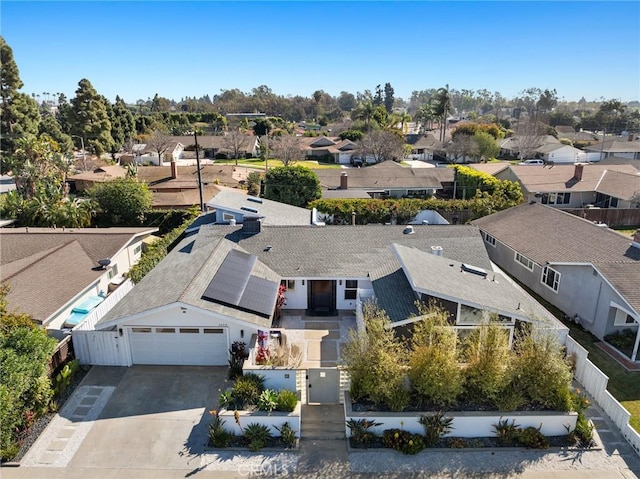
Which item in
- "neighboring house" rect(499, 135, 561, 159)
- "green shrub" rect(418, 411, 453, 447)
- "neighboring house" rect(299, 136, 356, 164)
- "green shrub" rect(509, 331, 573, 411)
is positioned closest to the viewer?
"green shrub" rect(418, 411, 453, 447)

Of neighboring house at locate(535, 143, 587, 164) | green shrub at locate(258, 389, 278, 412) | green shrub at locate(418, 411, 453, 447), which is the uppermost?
neighboring house at locate(535, 143, 587, 164)

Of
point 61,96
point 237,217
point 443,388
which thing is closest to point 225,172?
point 237,217

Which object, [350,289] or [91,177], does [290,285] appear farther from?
[91,177]

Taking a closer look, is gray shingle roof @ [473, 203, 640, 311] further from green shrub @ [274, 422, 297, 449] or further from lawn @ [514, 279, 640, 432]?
green shrub @ [274, 422, 297, 449]

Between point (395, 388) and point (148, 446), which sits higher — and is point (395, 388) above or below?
above

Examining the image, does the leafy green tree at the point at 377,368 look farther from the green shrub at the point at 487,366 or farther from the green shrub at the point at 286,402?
the green shrub at the point at 487,366

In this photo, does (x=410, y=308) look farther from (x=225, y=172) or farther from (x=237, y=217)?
(x=225, y=172)

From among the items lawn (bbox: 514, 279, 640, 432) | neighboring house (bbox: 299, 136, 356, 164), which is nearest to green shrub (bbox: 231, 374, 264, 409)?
lawn (bbox: 514, 279, 640, 432)
